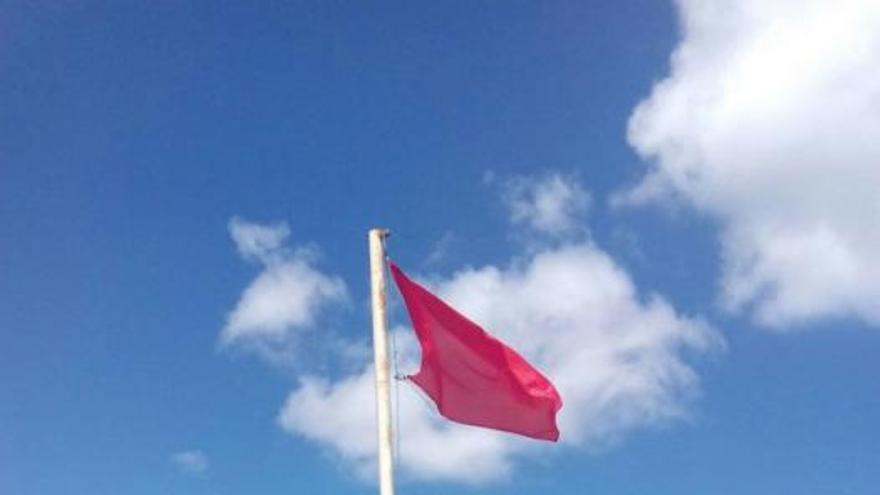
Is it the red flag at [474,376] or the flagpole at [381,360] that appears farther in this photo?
the red flag at [474,376]

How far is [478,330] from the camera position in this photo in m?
23.6

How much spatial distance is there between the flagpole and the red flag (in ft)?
4.11

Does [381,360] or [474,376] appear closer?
[381,360]

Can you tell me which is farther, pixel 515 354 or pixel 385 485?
pixel 515 354

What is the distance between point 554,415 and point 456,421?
229cm

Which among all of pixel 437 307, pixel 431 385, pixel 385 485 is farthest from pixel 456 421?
pixel 385 485

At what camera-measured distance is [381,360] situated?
2066 centimetres

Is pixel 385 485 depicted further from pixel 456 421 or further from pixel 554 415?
pixel 554 415

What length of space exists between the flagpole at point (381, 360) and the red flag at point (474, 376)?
1.25 m

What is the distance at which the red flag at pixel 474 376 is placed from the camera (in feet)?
75.4

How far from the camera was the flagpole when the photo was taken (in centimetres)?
1962

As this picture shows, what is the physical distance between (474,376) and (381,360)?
137 inches

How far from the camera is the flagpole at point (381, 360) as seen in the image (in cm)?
1962

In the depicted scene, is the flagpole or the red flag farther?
the red flag
